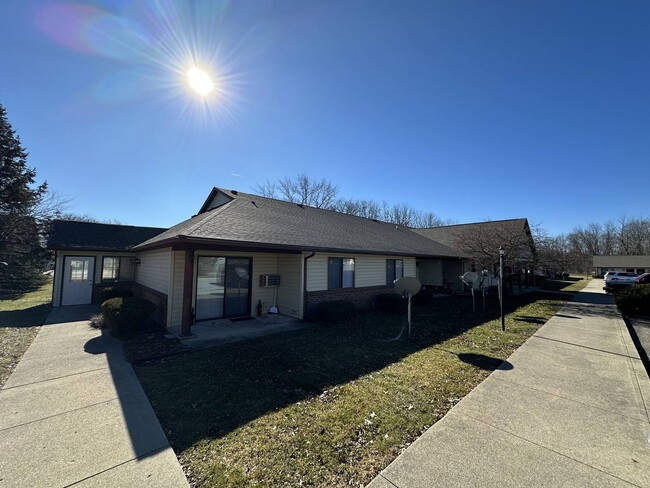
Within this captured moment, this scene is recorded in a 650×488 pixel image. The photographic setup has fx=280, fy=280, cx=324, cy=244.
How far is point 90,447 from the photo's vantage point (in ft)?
10.3

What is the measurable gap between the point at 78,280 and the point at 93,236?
2.52 metres

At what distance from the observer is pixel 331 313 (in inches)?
364

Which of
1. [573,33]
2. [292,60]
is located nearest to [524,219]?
[573,33]

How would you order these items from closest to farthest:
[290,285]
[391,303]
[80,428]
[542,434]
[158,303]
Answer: [542,434] → [80,428] → [158,303] → [290,285] → [391,303]

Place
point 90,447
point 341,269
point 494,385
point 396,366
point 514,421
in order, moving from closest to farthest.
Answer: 1. point 90,447
2. point 514,421
3. point 494,385
4. point 396,366
5. point 341,269

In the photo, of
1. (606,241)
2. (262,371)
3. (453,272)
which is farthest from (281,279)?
(606,241)

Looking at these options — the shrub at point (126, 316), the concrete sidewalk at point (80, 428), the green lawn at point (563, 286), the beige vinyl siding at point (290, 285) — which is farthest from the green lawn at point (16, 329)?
the green lawn at point (563, 286)

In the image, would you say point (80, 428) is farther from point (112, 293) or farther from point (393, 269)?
point (393, 269)

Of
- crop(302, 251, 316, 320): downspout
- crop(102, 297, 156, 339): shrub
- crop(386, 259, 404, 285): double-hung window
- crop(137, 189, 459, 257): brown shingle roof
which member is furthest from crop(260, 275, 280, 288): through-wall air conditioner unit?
crop(386, 259, 404, 285): double-hung window

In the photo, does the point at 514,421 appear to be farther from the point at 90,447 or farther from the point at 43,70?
the point at 43,70

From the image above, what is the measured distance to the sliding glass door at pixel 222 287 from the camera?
9195 millimetres

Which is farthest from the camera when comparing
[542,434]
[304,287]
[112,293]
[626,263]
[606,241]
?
[606,241]

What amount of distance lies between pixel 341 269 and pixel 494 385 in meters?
6.92

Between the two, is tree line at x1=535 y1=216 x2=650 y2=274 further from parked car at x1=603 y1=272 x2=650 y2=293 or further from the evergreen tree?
the evergreen tree
